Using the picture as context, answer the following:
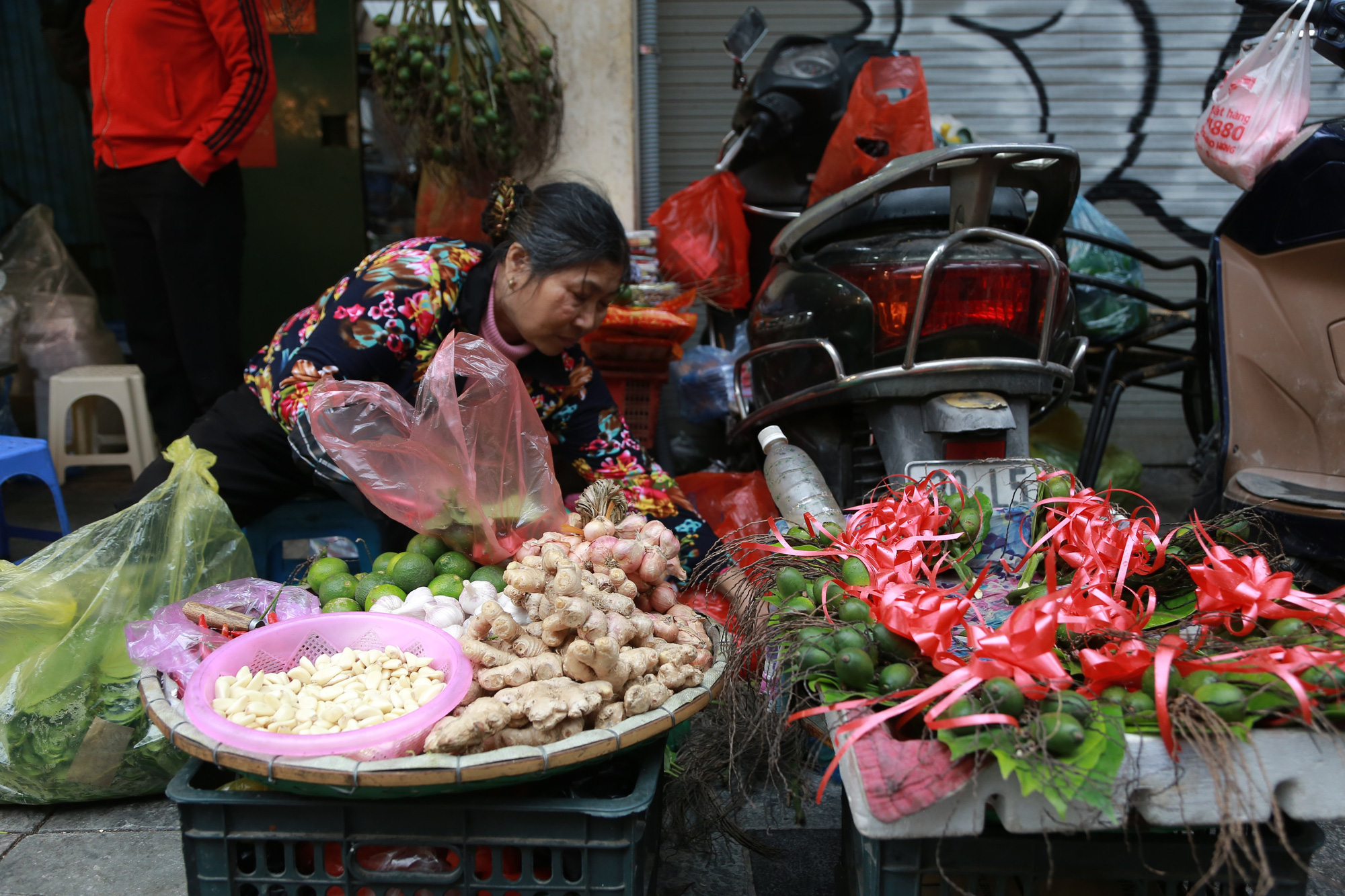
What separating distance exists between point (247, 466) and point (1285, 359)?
3041 millimetres

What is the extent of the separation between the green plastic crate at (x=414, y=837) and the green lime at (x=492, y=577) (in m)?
0.61

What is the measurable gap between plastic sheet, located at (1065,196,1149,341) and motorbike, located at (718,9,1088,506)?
3.18 ft

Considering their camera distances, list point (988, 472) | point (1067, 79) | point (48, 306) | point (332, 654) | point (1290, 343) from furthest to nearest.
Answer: point (1067, 79) < point (48, 306) < point (1290, 343) < point (988, 472) < point (332, 654)

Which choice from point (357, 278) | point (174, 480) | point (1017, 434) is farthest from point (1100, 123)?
point (174, 480)

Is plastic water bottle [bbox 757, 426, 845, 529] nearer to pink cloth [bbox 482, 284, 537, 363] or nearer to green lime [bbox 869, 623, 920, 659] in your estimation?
pink cloth [bbox 482, 284, 537, 363]

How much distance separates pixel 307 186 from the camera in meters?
4.70

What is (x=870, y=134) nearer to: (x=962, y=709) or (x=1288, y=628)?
(x=1288, y=628)

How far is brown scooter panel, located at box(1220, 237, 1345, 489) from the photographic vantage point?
257 cm

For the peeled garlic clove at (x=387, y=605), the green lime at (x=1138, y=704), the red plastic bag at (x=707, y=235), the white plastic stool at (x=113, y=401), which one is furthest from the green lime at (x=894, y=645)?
the white plastic stool at (x=113, y=401)

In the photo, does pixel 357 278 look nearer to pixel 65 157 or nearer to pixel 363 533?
pixel 363 533

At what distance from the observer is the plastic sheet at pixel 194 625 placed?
5.11 ft

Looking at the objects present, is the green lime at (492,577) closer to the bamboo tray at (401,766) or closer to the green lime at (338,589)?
the green lime at (338,589)

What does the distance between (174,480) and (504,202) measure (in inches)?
43.8

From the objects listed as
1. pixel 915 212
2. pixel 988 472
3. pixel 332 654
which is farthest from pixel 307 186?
pixel 988 472
